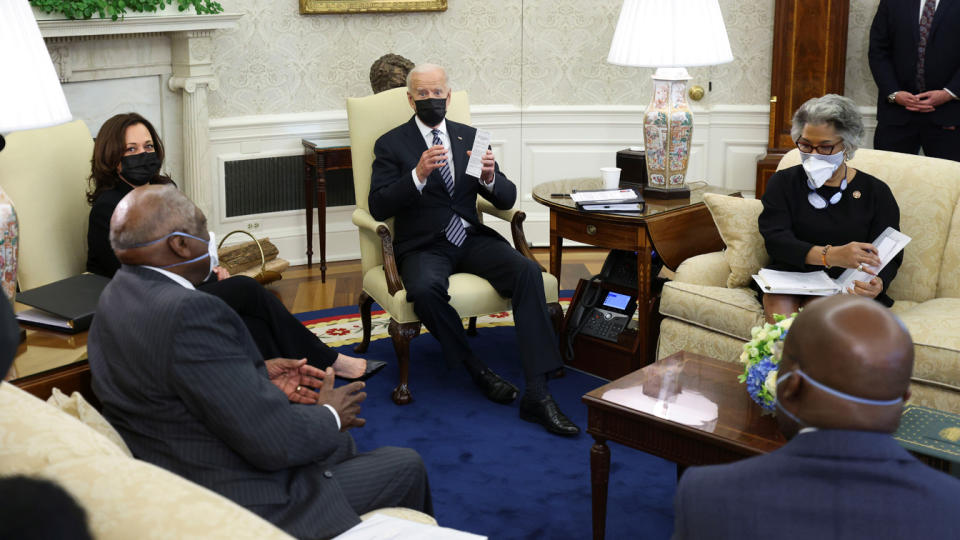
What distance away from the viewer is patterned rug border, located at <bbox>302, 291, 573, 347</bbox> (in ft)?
15.3

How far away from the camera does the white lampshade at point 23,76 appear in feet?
6.46

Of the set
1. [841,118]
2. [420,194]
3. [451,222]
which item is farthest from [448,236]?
[841,118]

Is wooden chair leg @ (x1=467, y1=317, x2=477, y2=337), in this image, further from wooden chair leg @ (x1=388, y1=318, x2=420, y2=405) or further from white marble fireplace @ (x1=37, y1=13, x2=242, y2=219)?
white marble fireplace @ (x1=37, y1=13, x2=242, y2=219)

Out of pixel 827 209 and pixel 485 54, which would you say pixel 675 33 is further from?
pixel 485 54

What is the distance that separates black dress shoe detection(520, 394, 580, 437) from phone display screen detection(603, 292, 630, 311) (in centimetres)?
69

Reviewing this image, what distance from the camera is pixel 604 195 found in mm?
4121

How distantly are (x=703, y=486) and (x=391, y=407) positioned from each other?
8.52ft

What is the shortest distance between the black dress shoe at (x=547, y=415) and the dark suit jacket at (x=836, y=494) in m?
2.24

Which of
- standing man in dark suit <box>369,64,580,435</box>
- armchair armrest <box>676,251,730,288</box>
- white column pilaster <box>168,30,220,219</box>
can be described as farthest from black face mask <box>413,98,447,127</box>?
white column pilaster <box>168,30,220,219</box>

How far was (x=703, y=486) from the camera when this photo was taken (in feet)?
4.49

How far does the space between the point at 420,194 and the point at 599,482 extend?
164cm

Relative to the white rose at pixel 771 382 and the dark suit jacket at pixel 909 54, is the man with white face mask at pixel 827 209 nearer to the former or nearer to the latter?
the white rose at pixel 771 382

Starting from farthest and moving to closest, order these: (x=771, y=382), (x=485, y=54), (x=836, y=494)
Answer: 1. (x=485, y=54)
2. (x=771, y=382)
3. (x=836, y=494)

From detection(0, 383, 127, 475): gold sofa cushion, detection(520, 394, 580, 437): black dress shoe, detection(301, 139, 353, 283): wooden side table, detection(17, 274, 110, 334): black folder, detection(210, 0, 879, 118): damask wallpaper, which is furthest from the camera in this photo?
detection(210, 0, 879, 118): damask wallpaper
